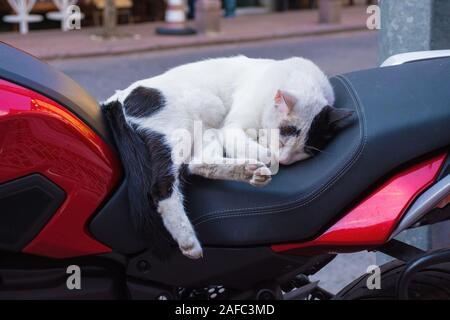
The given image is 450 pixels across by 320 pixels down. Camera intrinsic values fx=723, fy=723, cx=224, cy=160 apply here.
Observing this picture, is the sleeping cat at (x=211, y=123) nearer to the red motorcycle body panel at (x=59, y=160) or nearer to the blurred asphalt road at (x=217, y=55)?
the red motorcycle body panel at (x=59, y=160)

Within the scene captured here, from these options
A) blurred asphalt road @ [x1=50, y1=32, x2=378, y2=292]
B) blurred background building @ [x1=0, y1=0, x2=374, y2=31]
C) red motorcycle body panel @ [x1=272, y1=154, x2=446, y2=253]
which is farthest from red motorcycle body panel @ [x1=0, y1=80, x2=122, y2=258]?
blurred background building @ [x1=0, y1=0, x2=374, y2=31]

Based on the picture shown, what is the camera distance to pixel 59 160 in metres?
2.11

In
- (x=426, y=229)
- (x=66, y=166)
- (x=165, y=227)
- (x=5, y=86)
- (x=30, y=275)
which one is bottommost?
(x=426, y=229)

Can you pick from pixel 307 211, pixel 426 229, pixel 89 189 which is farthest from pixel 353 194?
pixel 426 229

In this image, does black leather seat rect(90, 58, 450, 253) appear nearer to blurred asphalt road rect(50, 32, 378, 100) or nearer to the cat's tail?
the cat's tail

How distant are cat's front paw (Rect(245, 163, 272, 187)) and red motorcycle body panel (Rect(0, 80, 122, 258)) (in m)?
0.41

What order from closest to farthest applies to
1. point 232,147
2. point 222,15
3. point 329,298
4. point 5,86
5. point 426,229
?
point 5,86 < point 232,147 < point 329,298 < point 426,229 < point 222,15

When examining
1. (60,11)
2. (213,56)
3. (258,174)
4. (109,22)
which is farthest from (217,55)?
(258,174)

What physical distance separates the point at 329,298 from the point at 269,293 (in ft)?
0.83

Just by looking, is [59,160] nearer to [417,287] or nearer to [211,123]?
[211,123]

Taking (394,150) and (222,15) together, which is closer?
(394,150)

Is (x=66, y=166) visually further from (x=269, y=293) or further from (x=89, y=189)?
(x=269, y=293)

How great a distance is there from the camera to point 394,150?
216 cm

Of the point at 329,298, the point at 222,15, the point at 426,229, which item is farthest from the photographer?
the point at 222,15
